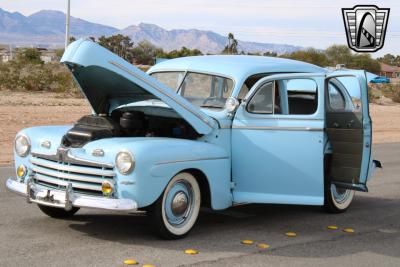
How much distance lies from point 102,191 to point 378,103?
40.8 metres

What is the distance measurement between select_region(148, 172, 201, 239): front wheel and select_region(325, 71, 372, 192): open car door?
7.15ft

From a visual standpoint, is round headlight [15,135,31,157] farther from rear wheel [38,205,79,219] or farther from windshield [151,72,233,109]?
windshield [151,72,233,109]

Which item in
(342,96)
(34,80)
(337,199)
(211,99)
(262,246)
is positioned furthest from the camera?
(34,80)

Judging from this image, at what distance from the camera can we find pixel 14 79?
31.8 m

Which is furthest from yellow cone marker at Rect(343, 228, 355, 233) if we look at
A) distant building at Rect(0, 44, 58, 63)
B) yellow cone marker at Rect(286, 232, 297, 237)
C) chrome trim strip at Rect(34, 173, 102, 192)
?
distant building at Rect(0, 44, 58, 63)

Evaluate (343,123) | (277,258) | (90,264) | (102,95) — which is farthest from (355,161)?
(90,264)

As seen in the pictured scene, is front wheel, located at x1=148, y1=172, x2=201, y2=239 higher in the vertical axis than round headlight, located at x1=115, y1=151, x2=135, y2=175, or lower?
lower

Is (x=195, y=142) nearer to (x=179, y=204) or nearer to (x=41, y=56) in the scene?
(x=179, y=204)

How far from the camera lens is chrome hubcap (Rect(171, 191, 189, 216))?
6766mm

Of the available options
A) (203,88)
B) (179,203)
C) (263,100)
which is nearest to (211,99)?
(203,88)

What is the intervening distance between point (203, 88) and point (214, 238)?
1978mm

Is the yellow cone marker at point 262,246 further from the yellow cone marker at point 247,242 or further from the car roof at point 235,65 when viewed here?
the car roof at point 235,65

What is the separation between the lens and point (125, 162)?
6277 millimetres

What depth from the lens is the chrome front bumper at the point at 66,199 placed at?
6.19 meters
